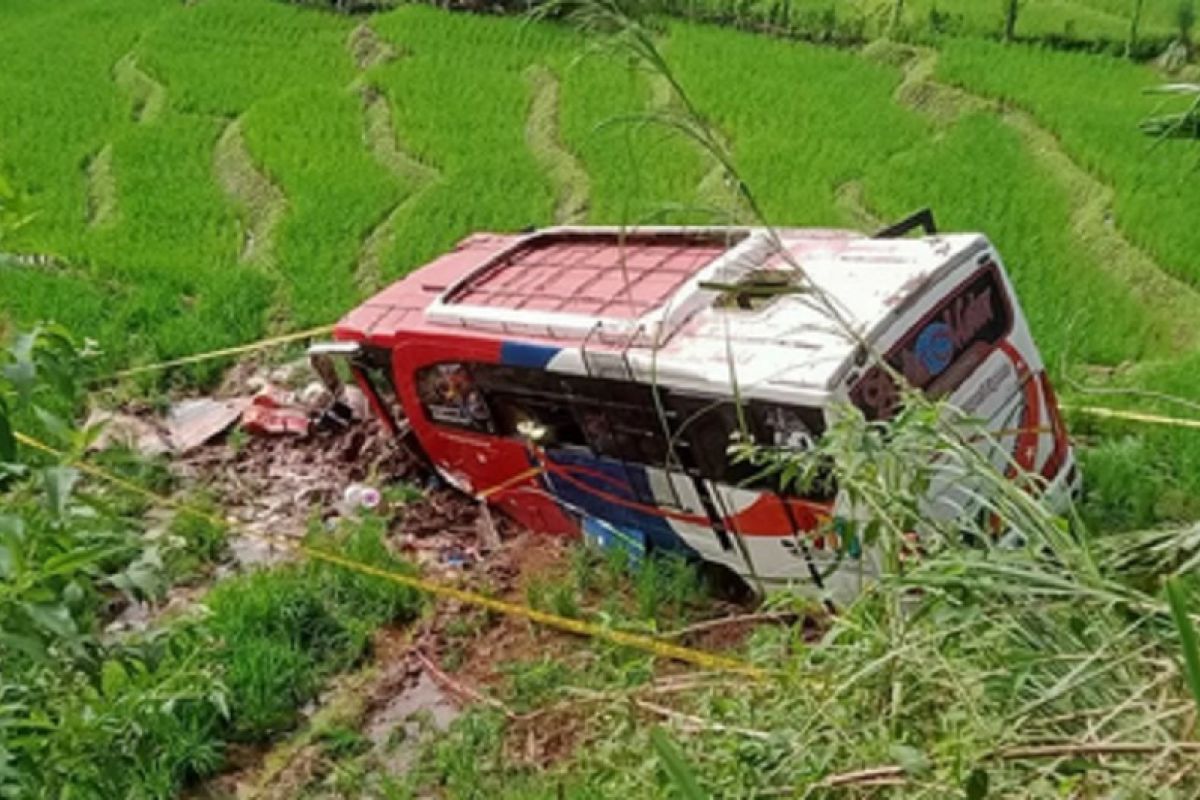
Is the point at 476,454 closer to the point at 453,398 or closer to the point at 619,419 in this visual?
the point at 453,398

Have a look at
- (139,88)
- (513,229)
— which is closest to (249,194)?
(513,229)

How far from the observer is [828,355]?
4.69 meters

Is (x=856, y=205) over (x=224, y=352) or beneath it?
over

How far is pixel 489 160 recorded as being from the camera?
403 inches

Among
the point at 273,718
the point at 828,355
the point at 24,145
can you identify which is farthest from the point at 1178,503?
the point at 24,145

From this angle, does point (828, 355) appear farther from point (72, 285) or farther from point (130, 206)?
point (130, 206)

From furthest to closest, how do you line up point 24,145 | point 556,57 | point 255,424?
1. point 556,57
2. point 24,145
3. point 255,424

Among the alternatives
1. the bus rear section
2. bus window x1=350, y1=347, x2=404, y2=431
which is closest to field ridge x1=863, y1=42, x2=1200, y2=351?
the bus rear section

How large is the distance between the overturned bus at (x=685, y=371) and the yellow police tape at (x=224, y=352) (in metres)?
1.72

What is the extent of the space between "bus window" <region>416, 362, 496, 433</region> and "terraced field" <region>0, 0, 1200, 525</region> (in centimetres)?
163

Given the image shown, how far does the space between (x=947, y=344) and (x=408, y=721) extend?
2536 mm

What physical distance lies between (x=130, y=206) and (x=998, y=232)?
6141 mm

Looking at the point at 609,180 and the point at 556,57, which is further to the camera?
the point at 556,57

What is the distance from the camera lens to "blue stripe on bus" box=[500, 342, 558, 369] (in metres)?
5.54
